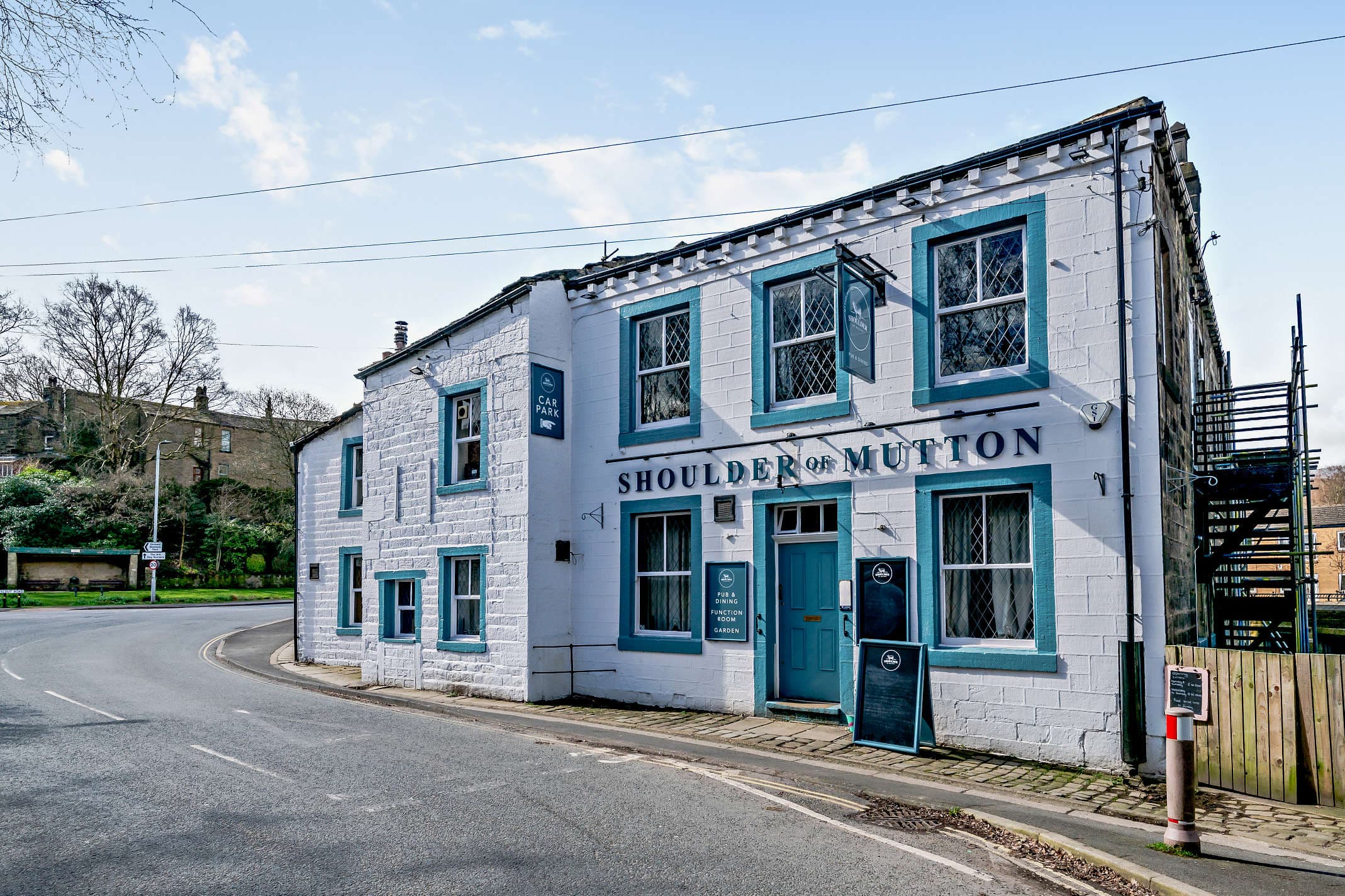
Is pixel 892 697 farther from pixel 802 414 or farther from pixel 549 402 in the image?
pixel 549 402

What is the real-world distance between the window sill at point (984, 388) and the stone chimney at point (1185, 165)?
2.96 m

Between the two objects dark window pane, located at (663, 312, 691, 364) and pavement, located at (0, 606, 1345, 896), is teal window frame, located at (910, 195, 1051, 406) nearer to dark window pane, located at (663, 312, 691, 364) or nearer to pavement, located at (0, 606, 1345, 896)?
dark window pane, located at (663, 312, 691, 364)

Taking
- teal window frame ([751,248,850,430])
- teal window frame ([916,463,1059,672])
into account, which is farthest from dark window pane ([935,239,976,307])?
teal window frame ([916,463,1059,672])

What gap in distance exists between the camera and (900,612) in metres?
11.2

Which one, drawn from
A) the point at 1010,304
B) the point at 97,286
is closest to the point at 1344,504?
the point at 1010,304

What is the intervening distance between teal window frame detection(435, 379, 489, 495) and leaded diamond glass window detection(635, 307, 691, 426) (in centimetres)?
283

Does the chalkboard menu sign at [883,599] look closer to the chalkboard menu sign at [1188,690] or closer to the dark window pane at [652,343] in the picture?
the chalkboard menu sign at [1188,690]

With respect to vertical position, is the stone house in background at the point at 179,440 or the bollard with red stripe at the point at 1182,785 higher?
the stone house in background at the point at 179,440

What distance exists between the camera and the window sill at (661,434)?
44.4 feet

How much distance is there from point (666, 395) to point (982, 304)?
195 inches

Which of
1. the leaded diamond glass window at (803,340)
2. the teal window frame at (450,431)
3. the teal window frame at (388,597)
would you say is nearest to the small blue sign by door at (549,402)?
the teal window frame at (450,431)

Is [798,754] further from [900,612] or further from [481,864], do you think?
[481,864]

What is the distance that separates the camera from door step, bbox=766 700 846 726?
11789 mm

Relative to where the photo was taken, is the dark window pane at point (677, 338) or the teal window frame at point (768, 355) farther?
the dark window pane at point (677, 338)
